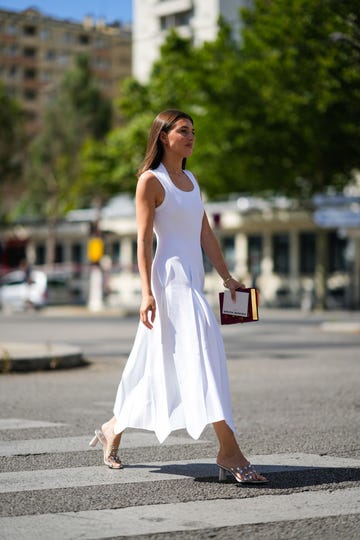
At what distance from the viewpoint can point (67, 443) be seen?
7.74m

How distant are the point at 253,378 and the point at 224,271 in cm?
705

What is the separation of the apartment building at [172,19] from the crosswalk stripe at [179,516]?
204 ft

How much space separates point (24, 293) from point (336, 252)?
14.1m

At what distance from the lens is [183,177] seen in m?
6.56

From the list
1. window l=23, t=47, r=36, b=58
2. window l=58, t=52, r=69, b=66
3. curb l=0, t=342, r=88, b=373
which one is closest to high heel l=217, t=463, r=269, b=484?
curb l=0, t=342, r=88, b=373

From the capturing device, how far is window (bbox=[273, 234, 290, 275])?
54812 millimetres

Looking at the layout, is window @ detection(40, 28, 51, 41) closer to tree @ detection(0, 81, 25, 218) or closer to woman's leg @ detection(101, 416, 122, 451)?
tree @ detection(0, 81, 25, 218)

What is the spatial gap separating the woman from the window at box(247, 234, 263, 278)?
49286 mm

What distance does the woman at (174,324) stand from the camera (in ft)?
20.2

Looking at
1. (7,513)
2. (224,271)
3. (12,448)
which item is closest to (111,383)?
(12,448)

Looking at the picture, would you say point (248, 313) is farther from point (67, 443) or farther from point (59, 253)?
point (59, 253)

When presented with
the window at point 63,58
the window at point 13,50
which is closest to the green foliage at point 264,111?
the window at point 13,50

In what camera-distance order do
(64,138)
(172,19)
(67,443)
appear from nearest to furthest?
(67,443), (172,19), (64,138)

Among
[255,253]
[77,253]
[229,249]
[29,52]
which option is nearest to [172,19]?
[77,253]
